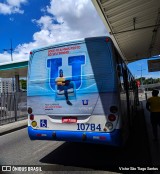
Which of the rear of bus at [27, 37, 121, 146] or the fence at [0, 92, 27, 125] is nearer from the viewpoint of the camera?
the rear of bus at [27, 37, 121, 146]

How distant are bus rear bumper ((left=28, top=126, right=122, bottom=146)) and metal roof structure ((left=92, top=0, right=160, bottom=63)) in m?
4.67

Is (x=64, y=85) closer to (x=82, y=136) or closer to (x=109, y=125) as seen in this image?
(x=82, y=136)

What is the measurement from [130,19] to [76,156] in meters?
7.07

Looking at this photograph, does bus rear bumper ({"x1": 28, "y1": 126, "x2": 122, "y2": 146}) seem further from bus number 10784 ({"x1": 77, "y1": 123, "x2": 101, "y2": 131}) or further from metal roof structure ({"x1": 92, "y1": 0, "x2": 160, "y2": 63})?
metal roof structure ({"x1": 92, "y1": 0, "x2": 160, "y2": 63})

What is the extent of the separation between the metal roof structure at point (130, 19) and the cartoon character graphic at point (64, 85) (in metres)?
3.52

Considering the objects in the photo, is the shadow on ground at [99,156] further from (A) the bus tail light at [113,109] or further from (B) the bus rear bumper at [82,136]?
(A) the bus tail light at [113,109]

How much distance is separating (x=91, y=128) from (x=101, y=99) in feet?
2.32

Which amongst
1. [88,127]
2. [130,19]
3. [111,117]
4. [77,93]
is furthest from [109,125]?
[130,19]

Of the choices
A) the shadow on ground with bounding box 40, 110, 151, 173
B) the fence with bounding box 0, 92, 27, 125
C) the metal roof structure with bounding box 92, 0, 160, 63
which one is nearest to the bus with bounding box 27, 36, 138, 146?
the shadow on ground with bounding box 40, 110, 151, 173

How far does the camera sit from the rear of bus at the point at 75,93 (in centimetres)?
569

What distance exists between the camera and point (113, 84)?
5.69 m

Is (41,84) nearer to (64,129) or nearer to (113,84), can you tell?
(64,129)

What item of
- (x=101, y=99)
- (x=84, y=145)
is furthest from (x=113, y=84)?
(x=84, y=145)

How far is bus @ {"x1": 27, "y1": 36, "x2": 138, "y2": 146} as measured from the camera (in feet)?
18.7
